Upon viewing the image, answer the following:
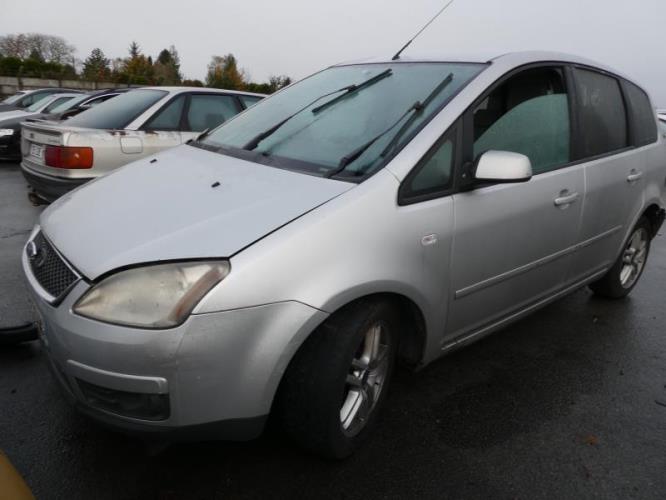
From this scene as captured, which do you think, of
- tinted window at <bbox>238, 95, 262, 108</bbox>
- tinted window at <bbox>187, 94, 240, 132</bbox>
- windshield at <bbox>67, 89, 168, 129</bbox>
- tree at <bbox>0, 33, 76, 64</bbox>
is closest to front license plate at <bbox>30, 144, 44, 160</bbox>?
windshield at <bbox>67, 89, 168, 129</bbox>

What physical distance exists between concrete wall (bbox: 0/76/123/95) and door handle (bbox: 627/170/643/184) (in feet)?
87.4

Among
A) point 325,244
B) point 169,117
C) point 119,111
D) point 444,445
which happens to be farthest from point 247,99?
point 444,445

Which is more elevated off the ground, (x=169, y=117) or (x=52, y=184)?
(x=169, y=117)

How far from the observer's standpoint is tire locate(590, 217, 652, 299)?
3986mm

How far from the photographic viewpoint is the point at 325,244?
6.12 ft

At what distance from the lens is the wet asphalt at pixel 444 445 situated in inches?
81.0

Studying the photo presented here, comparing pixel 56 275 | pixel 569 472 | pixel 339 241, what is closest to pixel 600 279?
pixel 569 472

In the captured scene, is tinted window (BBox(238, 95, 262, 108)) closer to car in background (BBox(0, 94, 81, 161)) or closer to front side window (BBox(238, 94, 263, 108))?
front side window (BBox(238, 94, 263, 108))

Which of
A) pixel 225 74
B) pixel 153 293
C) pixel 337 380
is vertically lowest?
pixel 225 74

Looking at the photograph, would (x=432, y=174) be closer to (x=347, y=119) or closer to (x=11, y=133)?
(x=347, y=119)

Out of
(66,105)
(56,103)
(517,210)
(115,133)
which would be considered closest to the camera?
(517,210)

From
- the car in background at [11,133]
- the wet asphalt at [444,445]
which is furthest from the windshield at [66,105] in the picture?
the wet asphalt at [444,445]

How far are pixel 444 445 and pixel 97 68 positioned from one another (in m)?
29.8

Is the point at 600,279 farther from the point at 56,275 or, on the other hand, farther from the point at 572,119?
the point at 56,275
